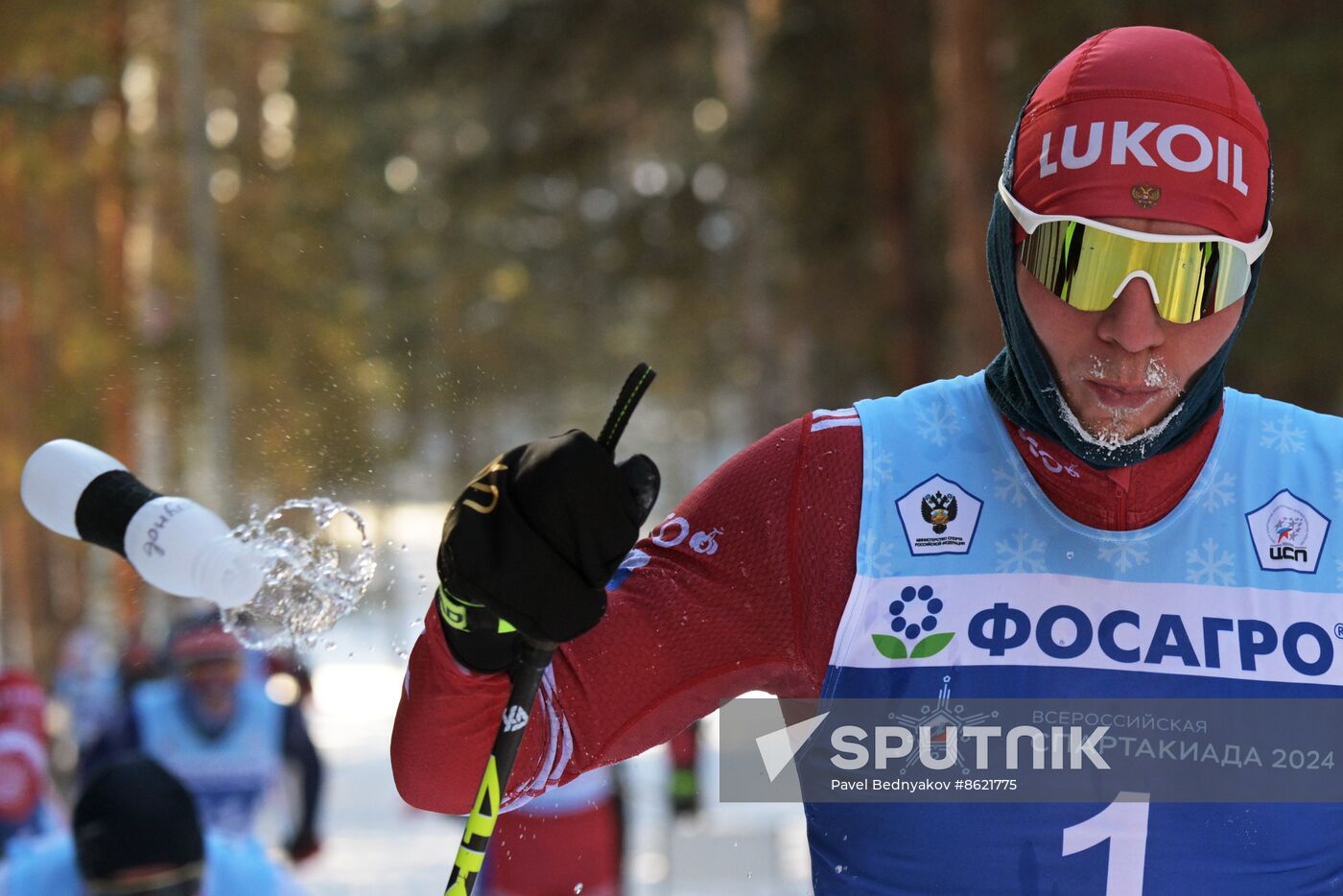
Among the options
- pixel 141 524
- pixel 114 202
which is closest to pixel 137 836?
pixel 141 524

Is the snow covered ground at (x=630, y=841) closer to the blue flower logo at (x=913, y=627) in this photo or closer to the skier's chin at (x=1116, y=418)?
the blue flower logo at (x=913, y=627)

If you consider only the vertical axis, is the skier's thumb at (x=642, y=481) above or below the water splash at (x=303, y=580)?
above

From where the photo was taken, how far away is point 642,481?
5.99ft

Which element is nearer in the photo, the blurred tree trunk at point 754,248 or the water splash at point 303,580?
the water splash at point 303,580

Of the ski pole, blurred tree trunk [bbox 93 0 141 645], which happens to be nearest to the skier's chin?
the ski pole

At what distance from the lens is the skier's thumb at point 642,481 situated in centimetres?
182

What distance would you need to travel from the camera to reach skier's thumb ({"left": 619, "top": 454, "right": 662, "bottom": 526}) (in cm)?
182

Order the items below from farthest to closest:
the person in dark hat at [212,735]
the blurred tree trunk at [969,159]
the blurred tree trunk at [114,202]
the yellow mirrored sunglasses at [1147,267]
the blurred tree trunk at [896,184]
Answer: the blurred tree trunk at [114,202]
the blurred tree trunk at [896,184]
the blurred tree trunk at [969,159]
the person in dark hat at [212,735]
the yellow mirrored sunglasses at [1147,267]

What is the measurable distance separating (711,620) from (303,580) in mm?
601

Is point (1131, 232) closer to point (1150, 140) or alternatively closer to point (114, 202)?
point (1150, 140)

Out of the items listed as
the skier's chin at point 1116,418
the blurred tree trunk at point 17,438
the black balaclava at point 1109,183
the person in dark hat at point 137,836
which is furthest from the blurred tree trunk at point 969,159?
the blurred tree trunk at point 17,438

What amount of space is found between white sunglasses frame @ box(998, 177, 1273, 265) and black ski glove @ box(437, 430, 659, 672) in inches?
23.7

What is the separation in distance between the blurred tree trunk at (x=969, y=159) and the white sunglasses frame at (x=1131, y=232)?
8160 mm

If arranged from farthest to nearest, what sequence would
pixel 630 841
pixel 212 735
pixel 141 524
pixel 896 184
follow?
pixel 896 184, pixel 630 841, pixel 212 735, pixel 141 524
